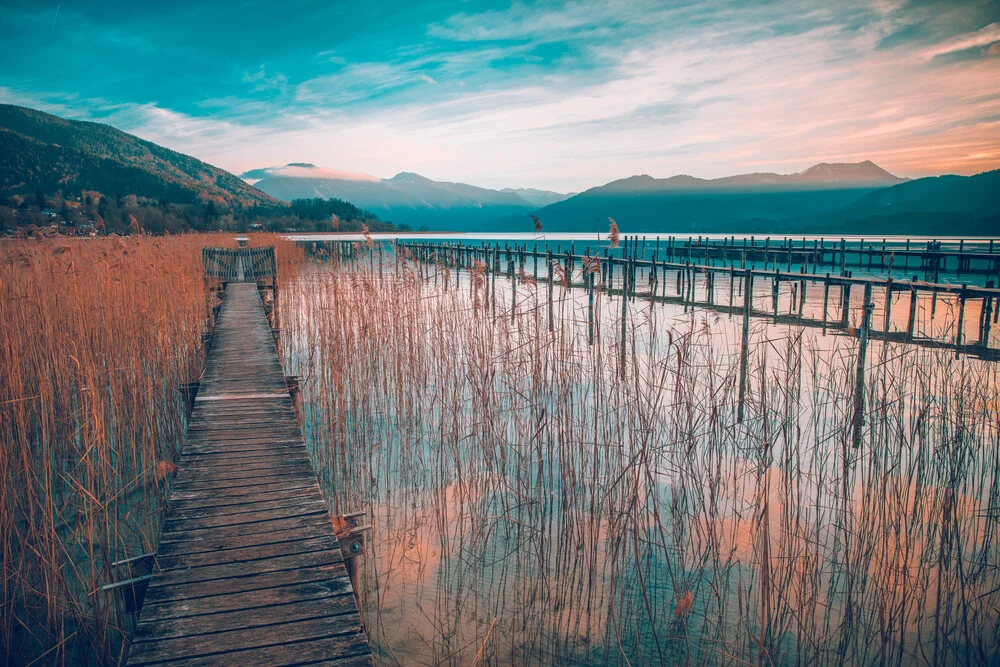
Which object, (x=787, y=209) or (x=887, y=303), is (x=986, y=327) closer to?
(x=887, y=303)

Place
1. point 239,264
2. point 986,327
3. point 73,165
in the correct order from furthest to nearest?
point 73,165 → point 239,264 → point 986,327

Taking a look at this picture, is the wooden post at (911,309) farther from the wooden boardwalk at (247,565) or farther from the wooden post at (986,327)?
the wooden boardwalk at (247,565)

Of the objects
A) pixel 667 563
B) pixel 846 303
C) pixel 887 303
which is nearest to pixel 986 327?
pixel 846 303

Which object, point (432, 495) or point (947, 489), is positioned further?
point (432, 495)

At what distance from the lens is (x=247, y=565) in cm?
199

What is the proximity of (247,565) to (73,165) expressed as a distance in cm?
9134

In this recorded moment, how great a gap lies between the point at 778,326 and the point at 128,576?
11444mm

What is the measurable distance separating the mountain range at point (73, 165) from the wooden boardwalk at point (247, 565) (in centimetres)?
7212

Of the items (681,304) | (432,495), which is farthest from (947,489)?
(681,304)

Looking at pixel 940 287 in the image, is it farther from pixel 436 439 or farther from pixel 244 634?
pixel 244 634

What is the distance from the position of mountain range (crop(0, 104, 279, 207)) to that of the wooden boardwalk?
7212 cm

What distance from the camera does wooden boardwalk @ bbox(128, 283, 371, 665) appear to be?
1.61m

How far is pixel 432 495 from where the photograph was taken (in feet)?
13.2

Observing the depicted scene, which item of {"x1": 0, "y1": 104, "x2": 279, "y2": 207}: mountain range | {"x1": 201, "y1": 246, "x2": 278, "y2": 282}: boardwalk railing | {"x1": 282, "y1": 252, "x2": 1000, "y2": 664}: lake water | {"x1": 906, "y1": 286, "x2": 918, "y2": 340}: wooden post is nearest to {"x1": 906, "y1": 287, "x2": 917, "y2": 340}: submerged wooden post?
{"x1": 906, "y1": 286, "x2": 918, "y2": 340}: wooden post
